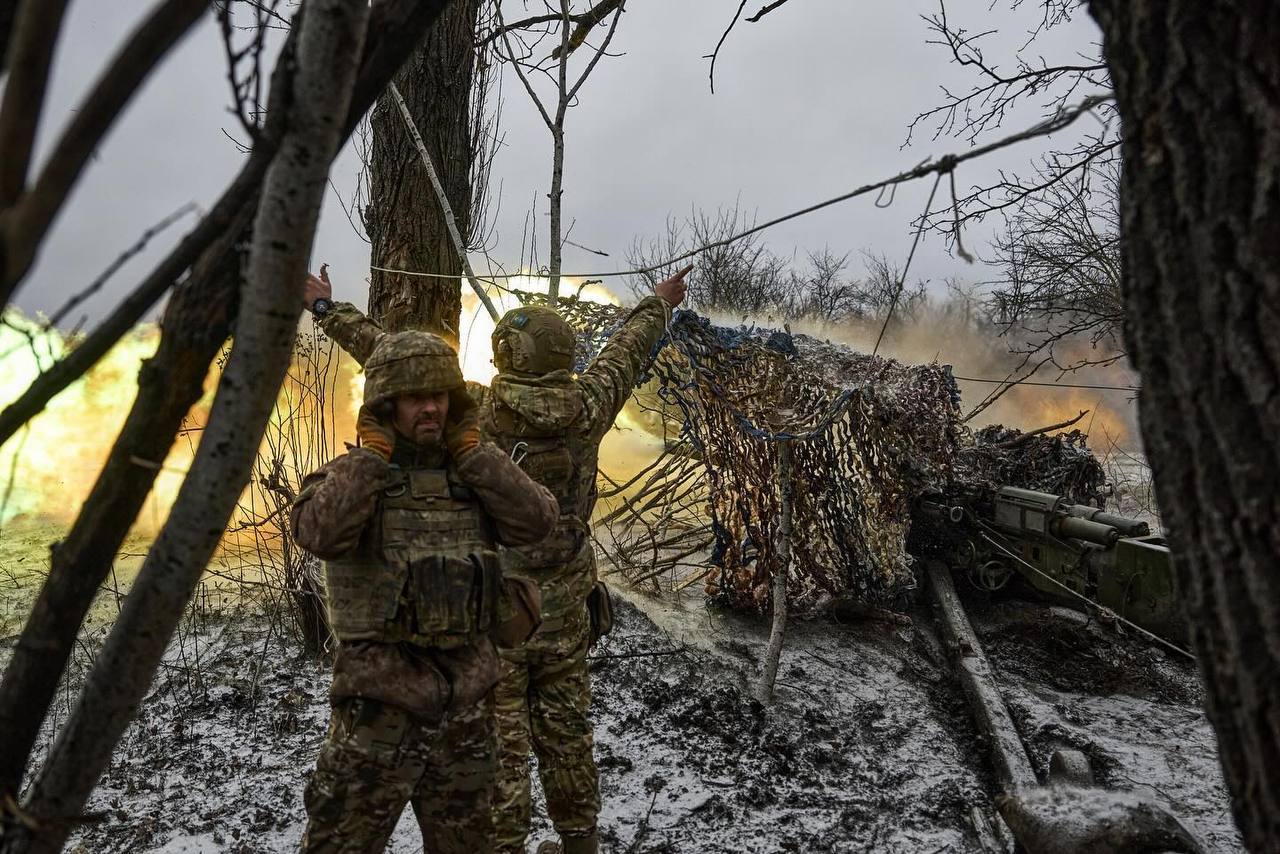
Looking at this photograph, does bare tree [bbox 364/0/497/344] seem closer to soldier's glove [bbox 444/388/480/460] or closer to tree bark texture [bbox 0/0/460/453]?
soldier's glove [bbox 444/388/480/460]

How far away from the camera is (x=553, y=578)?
3436 mm

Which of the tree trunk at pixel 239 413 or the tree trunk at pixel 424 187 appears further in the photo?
the tree trunk at pixel 424 187

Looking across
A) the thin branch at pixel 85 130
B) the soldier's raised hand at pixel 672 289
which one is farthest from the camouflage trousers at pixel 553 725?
the thin branch at pixel 85 130

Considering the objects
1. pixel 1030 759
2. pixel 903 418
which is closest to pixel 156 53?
pixel 1030 759

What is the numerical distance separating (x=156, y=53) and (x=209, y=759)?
4.21 meters

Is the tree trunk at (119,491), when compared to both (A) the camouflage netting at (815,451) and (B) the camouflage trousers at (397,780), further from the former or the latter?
(A) the camouflage netting at (815,451)

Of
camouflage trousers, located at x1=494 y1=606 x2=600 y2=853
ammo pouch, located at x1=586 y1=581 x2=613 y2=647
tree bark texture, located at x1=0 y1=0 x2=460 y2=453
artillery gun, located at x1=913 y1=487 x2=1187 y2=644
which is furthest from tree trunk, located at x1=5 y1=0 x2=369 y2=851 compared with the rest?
artillery gun, located at x1=913 y1=487 x2=1187 y2=644

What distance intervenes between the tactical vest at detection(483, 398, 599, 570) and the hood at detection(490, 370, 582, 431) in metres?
0.05

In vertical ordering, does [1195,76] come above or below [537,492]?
above

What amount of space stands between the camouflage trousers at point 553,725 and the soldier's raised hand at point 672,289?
1.52 meters

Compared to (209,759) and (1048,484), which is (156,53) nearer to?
(209,759)

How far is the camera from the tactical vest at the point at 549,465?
11.2ft

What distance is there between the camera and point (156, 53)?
37.9 inches

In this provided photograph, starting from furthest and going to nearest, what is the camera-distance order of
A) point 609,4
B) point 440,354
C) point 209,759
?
point 609,4
point 209,759
point 440,354
